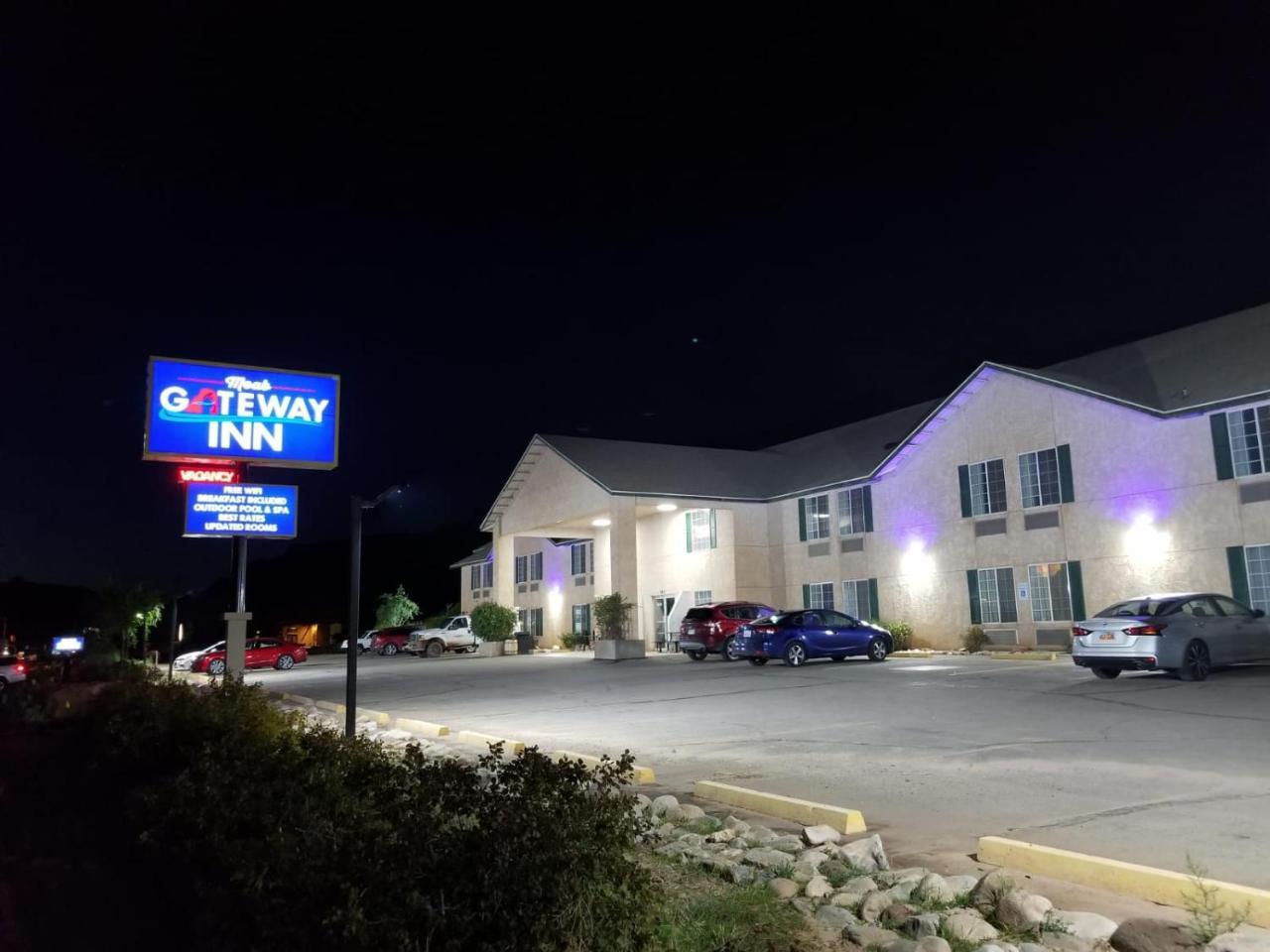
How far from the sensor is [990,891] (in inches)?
195

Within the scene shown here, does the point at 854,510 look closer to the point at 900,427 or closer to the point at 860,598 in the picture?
the point at 860,598

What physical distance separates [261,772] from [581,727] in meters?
7.13

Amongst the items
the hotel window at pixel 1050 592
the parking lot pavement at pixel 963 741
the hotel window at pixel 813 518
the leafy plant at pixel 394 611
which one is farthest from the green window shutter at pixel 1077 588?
the leafy plant at pixel 394 611

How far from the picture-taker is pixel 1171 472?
2242 centimetres

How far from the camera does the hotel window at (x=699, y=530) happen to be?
121ft

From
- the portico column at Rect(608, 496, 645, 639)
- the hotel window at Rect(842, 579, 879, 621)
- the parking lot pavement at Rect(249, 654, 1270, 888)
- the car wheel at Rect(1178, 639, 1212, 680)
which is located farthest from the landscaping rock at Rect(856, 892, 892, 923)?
the portico column at Rect(608, 496, 645, 639)

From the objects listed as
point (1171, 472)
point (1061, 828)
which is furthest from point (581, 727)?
point (1171, 472)

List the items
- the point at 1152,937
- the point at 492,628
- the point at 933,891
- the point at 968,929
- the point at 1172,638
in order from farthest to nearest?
1. the point at 492,628
2. the point at 1172,638
3. the point at 933,891
4. the point at 968,929
5. the point at 1152,937

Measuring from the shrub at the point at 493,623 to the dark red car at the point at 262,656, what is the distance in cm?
758

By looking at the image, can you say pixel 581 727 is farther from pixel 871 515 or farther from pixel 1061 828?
pixel 871 515

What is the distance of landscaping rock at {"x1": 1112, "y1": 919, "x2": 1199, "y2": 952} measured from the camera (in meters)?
4.21

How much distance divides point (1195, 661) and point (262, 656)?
110 ft

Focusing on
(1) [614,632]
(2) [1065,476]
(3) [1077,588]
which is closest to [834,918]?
(3) [1077,588]

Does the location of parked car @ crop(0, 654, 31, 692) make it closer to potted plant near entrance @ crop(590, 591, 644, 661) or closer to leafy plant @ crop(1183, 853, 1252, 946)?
potted plant near entrance @ crop(590, 591, 644, 661)
